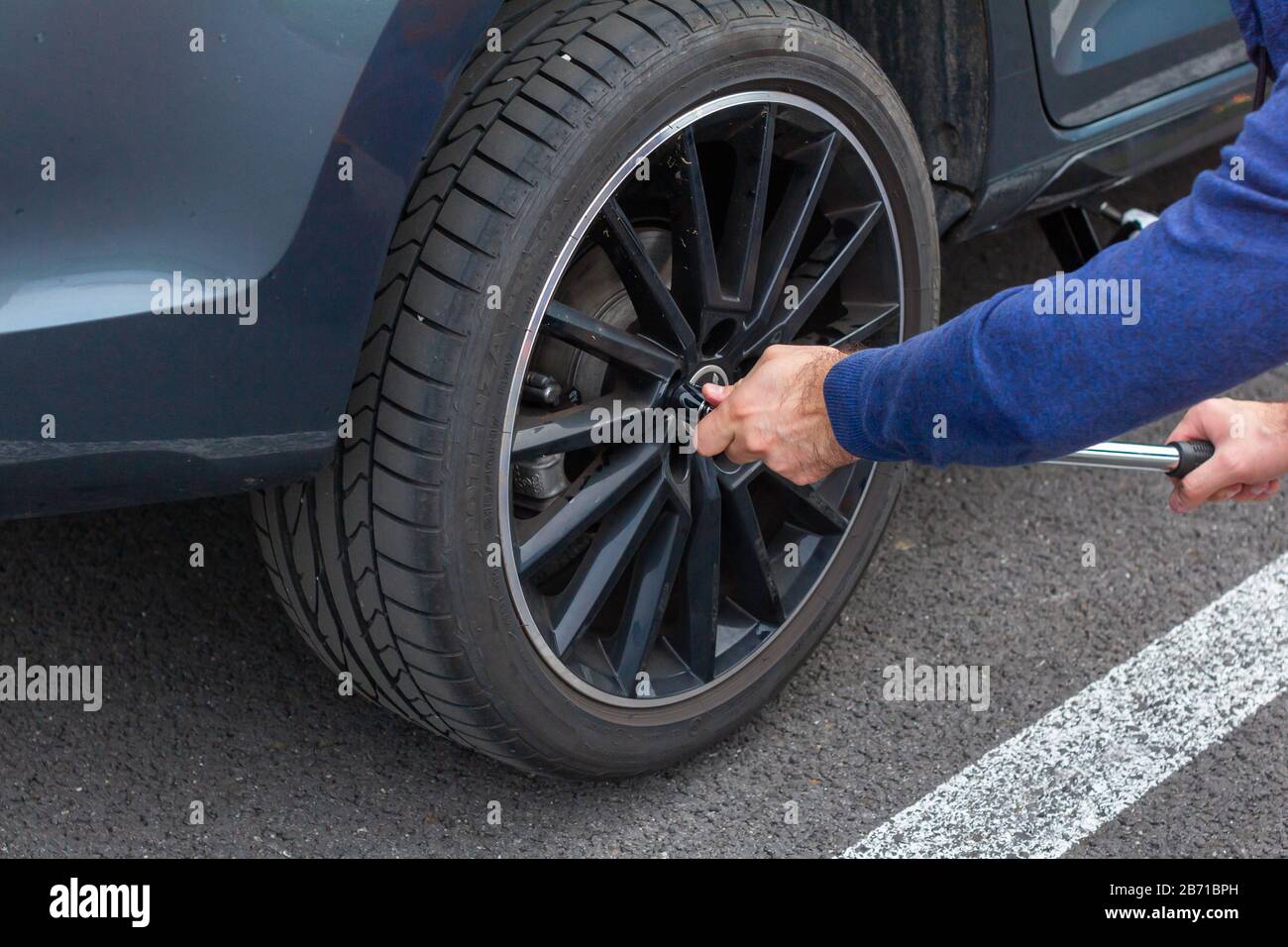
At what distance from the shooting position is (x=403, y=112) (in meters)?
1.38

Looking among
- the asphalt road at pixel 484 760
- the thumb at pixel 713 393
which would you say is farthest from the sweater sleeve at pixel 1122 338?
the asphalt road at pixel 484 760

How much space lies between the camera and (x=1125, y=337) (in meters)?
1.12

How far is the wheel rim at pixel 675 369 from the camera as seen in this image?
1711 mm

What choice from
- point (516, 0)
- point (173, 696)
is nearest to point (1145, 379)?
point (516, 0)

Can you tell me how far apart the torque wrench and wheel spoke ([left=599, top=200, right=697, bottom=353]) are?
20.9 inches

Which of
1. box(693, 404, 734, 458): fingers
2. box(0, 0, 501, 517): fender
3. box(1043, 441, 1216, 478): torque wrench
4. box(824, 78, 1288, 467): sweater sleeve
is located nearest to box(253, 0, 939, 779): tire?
box(0, 0, 501, 517): fender

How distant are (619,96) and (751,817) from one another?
3.31 feet

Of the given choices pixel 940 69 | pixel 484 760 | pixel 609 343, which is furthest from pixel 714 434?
pixel 940 69

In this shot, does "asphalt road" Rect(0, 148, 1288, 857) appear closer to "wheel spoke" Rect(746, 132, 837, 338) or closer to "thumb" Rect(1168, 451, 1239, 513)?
"thumb" Rect(1168, 451, 1239, 513)

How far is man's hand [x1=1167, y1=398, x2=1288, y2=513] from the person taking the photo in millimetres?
1706

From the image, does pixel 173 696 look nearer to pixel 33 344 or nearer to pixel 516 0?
pixel 33 344

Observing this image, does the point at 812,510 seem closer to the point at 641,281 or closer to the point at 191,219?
the point at 641,281

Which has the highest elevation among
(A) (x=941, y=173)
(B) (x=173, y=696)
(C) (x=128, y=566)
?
(A) (x=941, y=173)

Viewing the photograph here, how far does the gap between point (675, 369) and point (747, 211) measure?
248mm
